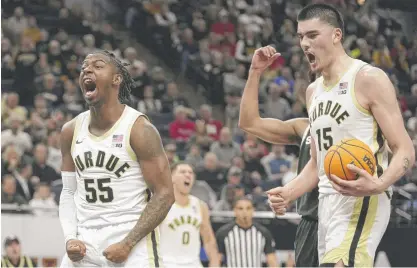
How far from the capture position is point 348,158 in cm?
534

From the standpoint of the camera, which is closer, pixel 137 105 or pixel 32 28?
pixel 137 105

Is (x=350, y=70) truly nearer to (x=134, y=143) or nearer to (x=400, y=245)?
(x=134, y=143)

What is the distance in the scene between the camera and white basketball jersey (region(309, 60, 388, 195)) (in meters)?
5.72

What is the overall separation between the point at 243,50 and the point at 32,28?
170 inches

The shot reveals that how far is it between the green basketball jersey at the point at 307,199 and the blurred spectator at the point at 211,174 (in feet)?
25.0

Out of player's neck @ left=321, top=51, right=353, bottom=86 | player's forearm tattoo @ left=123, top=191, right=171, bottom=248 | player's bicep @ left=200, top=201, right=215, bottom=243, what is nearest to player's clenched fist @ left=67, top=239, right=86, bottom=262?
player's forearm tattoo @ left=123, top=191, right=171, bottom=248

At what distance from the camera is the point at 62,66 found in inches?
701

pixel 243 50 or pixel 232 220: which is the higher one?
pixel 243 50

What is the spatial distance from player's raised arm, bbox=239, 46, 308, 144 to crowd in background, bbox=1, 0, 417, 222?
6251 mm

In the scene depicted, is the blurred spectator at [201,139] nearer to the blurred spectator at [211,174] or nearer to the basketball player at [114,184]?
the blurred spectator at [211,174]

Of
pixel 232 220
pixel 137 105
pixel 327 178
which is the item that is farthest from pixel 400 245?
pixel 327 178

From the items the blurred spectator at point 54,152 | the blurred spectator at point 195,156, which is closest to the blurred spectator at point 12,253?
the blurred spectator at point 54,152

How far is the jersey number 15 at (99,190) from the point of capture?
6.11 meters

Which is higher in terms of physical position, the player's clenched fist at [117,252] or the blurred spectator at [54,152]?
the blurred spectator at [54,152]
